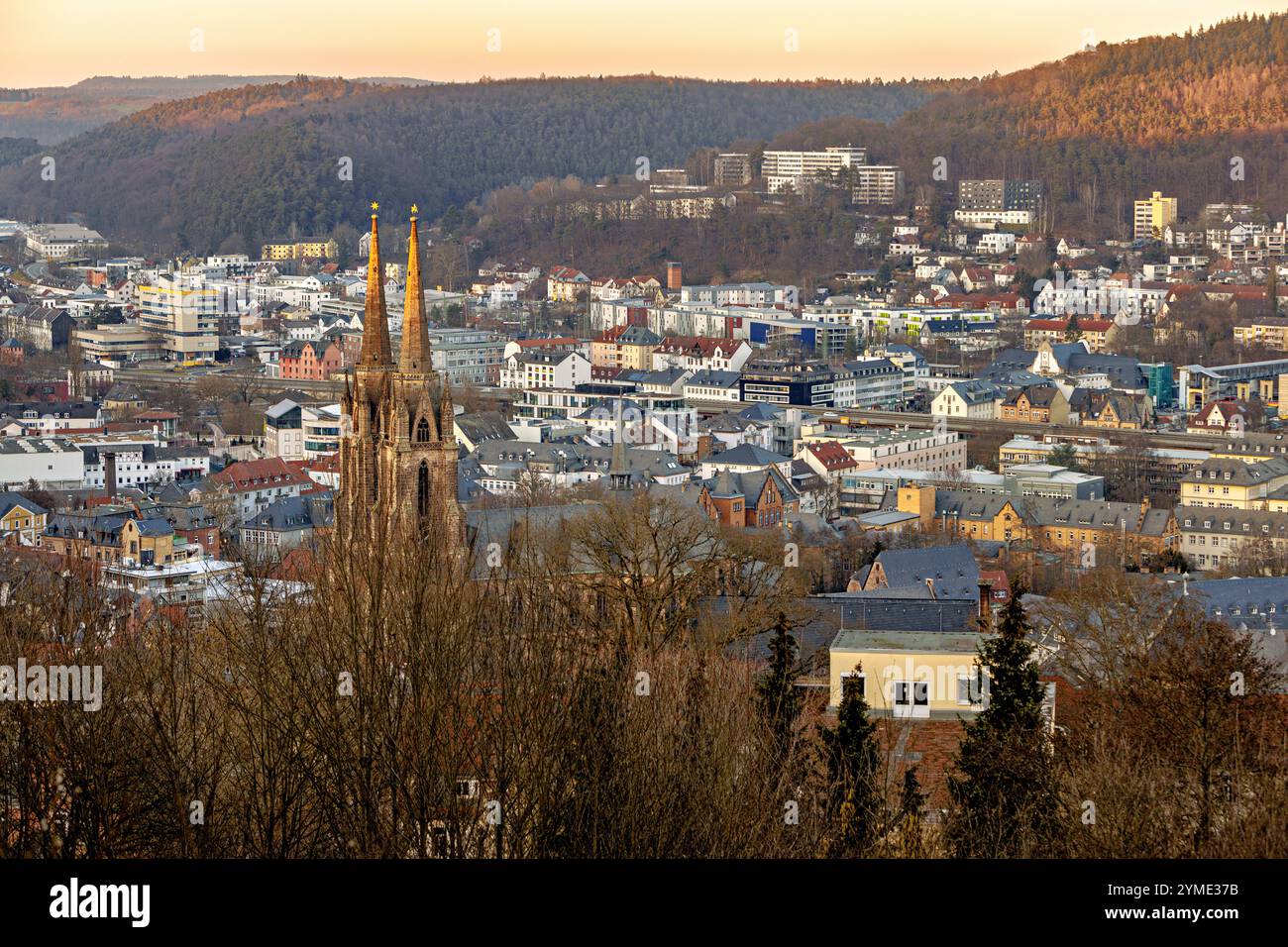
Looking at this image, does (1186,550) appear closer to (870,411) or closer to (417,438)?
(417,438)

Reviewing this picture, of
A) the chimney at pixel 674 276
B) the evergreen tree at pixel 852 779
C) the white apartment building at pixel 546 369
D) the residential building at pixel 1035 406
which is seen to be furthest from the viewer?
the chimney at pixel 674 276

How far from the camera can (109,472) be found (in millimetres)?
37562

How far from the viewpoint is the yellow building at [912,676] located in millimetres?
13594

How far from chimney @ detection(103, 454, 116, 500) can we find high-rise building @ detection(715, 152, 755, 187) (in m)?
62.2

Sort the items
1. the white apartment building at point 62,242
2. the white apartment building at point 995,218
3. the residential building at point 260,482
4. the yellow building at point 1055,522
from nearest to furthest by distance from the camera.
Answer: the yellow building at point 1055,522, the residential building at point 260,482, the white apartment building at point 995,218, the white apartment building at point 62,242

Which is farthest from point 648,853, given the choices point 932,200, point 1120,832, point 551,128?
point 551,128

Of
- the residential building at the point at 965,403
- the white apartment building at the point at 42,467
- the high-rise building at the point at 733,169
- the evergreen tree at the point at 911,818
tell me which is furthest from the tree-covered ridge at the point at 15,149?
the evergreen tree at the point at 911,818

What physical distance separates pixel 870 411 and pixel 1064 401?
168 inches

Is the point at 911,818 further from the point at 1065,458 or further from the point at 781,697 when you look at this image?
the point at 1065,458

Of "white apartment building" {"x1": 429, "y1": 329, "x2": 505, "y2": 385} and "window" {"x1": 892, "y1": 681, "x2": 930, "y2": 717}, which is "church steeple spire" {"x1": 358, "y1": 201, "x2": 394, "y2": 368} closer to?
"window" {"x1": 892, "y1": 681, "x2": 930, "y2": 717}

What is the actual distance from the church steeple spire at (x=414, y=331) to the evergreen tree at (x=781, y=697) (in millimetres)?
10655

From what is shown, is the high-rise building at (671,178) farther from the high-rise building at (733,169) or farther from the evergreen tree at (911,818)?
the evergreen tree at (911,818)

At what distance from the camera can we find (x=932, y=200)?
87.8 metres

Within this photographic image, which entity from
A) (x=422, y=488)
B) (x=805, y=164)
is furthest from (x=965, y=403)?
(x=805, y=164)
